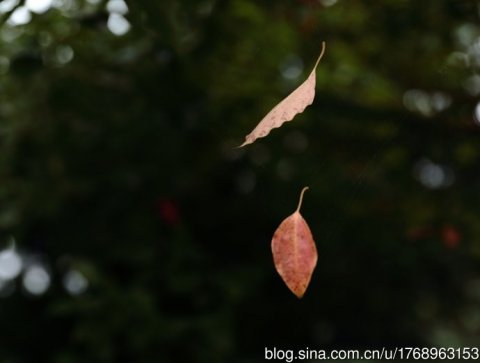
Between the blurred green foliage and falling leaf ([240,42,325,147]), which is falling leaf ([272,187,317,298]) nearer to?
falling leaf ([240,42,325,147])

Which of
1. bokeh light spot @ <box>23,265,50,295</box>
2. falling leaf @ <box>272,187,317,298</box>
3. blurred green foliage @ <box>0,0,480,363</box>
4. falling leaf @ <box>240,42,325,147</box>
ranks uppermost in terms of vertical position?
falling leaf @ <box>240,42,325,147</box>

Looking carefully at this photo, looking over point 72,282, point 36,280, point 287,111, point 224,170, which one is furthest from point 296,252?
point 36,280

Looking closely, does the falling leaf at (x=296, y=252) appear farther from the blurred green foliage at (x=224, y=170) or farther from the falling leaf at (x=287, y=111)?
the blurred green foliage at (x=224, y=170)

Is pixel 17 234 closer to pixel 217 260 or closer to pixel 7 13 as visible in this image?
pixel 217 260

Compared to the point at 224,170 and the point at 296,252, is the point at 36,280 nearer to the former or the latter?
the point at 224,170

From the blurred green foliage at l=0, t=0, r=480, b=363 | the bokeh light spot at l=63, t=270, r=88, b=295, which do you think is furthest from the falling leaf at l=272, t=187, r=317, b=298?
the bokeh light spot at l=63, t=270, r=88, b=295

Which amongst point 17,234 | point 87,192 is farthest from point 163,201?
point 17,234
